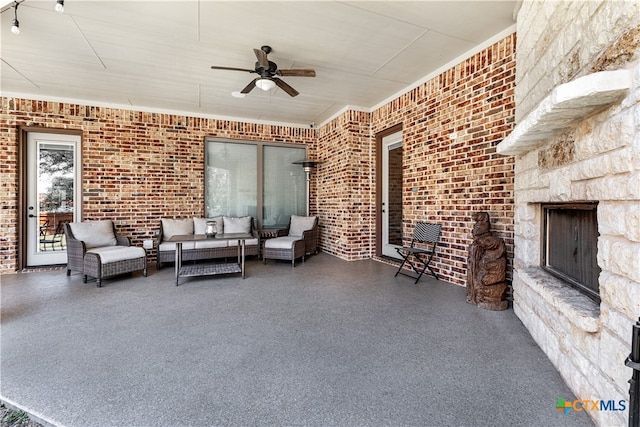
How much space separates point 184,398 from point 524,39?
3.72 meters

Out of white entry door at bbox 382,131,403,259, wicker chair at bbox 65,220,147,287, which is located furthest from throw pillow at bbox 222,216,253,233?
white entry door at bbox 382,131,403,259

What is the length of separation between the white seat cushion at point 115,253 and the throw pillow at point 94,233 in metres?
0.19

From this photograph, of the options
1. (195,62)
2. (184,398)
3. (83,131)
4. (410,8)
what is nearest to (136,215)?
(83,131)

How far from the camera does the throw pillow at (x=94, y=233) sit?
4.44m

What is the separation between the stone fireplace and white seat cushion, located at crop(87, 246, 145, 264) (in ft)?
15.4

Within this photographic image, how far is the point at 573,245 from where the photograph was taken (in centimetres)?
209

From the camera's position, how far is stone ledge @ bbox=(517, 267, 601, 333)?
1.51 metres

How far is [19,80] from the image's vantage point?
432 cm

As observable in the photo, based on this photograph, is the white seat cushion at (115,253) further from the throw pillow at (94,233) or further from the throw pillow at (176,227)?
the throw pillow at (176,227)

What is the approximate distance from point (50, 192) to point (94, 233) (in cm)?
141

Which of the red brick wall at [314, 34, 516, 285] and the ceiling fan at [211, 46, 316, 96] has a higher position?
the ceiling fan at [211, 46, 316, 96]

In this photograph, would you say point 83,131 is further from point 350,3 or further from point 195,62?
point 350,3

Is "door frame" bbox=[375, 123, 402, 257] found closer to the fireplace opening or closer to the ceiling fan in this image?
the ceiling fan

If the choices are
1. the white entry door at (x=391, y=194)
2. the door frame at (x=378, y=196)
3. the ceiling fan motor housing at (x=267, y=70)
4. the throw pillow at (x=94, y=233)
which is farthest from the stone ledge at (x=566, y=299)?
the throw pillow at (x=94, y=233)
